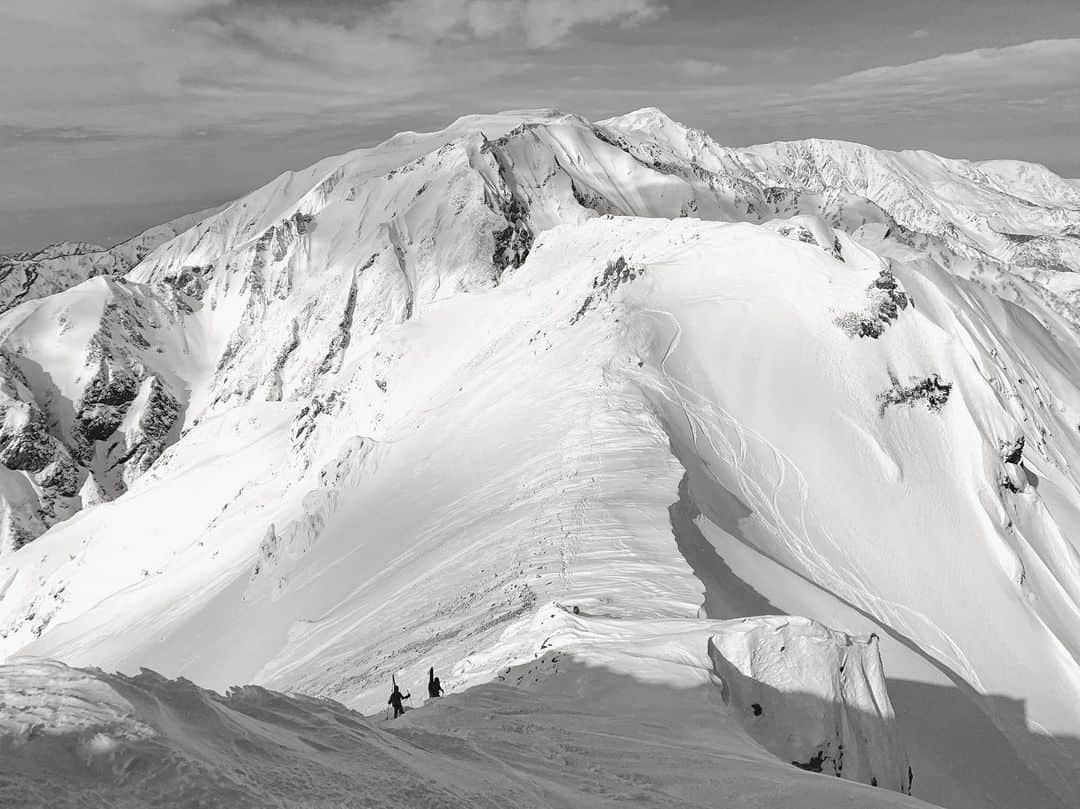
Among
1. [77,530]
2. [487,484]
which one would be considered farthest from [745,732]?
[77,530]

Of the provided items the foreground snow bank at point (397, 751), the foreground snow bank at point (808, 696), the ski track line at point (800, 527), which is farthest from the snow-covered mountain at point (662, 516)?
the foreground snow bank at point (397, 751)

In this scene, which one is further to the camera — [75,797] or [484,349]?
[484,349]

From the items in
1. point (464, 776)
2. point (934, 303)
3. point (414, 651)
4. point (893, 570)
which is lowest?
point (893, 570)

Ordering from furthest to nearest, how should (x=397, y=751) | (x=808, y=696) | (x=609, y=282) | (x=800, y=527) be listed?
(x=609, y=282) < (x=800, y=527) < (x=808, y=696) < (x=397, y=751)

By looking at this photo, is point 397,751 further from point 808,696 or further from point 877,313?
point 877,313

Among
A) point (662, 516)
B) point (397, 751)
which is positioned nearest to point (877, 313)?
point (662, 516)

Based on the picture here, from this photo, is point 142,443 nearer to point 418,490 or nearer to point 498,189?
point 498,189

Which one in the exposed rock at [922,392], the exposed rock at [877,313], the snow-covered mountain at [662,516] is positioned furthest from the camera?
the exposed rock at [877,313]

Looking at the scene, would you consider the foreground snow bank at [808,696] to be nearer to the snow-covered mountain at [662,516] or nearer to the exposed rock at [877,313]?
the snow-covered mountain at [662,516]
